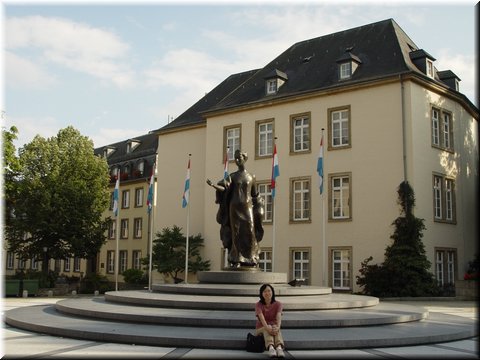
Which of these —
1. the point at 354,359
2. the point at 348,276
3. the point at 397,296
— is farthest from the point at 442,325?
the point at 348,276

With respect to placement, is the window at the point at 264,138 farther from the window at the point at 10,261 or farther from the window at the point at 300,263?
the window at the point at 10,261

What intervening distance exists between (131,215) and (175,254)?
54.3ft

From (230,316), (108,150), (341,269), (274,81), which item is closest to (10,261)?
(108,150)

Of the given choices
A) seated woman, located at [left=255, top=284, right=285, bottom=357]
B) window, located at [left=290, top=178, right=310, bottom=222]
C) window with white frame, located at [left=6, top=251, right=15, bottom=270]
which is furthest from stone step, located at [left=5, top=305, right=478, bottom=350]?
window with white frame, located at [left=6, top=251, right=15, bottom=270]

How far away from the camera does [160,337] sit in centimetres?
950

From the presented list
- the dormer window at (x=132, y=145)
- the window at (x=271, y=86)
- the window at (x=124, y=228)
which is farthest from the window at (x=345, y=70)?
the dormer window at (x=132, y=145)

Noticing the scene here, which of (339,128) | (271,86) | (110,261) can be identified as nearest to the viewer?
(339,128)

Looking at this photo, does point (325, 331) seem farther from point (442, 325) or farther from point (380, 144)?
point (380, 144)

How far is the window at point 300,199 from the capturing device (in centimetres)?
2933

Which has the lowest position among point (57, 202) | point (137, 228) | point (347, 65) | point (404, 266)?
point (404, 266)

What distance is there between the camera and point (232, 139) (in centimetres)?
3350

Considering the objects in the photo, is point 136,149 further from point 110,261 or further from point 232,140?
point 232,140

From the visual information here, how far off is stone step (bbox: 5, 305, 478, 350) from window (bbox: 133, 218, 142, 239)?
115ft

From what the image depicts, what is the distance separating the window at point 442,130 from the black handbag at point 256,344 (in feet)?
70.7
